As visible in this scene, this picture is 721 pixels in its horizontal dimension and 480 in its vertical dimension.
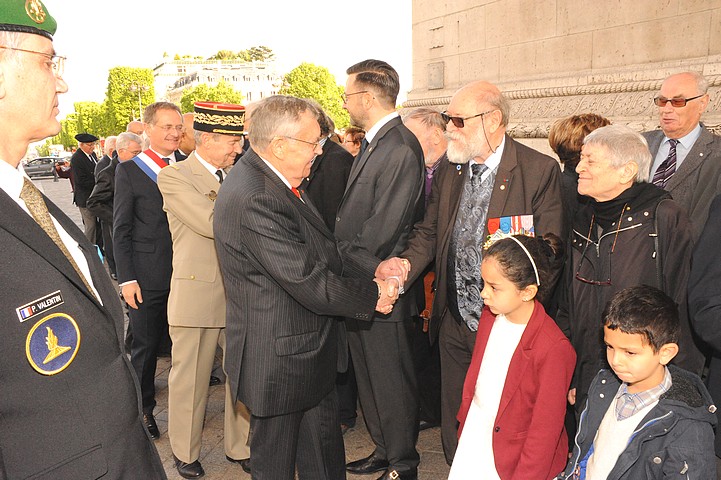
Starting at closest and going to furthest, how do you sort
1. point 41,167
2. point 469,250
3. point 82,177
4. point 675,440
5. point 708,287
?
point 675,440 < point 708,287 < point 469,250 < point 82,177 < point 41,167

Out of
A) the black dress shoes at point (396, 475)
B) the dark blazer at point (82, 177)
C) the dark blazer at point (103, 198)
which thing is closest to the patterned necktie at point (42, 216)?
the black dress shoes at point (396, 475)

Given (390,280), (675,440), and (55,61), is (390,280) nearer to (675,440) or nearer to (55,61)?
(675,440)

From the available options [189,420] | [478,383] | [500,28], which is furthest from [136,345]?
[500,28]

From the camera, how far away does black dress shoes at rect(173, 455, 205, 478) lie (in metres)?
3.62

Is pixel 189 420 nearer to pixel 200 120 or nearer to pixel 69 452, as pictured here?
pixel 200 120

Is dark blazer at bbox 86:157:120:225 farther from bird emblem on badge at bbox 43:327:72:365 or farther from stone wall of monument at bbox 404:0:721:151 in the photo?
bird emblem on badge at bbox 43:327:72:365

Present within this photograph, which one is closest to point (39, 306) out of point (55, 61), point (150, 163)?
point (55, 61)

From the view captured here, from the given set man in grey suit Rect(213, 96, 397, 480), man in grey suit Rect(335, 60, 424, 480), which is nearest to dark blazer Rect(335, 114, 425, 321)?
man in grey suit Rect(335, 60, 424, 480)

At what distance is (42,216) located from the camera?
5.04ft

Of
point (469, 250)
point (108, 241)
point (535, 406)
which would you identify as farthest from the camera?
point (108, 241)

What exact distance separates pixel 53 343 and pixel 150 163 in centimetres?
310

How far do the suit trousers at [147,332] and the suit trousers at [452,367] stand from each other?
2.23 metres

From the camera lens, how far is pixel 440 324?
3412 millimetres

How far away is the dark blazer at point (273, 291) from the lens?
8.12 feet
